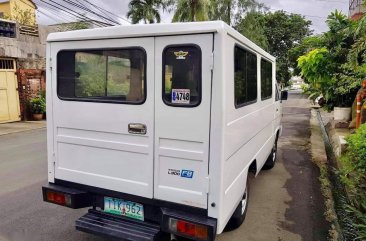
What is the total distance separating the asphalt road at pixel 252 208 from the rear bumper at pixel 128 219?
0.55 meters

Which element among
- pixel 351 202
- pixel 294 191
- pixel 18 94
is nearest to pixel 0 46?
pixel 18 94

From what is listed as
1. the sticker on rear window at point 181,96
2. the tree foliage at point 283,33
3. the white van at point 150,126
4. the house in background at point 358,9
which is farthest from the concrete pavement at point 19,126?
the tree foliage at point 283,33

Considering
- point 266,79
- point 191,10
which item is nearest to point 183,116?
point 266,79

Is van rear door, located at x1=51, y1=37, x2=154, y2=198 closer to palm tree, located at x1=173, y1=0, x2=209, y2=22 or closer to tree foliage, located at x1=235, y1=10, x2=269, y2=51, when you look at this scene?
palm tree, located at x1=173, y1=0, x2=209, y2=22

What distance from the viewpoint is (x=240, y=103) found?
3.28m

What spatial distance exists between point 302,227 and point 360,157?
1685 millimetres

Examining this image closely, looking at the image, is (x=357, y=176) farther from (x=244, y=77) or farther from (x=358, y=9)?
(x=358, y=9)

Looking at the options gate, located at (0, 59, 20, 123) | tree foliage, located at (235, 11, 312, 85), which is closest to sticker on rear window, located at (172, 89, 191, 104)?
gate, located at (0, 59, 20, 123)

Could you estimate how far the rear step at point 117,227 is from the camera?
2.96 m

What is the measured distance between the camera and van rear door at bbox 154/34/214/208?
2697 millimetres

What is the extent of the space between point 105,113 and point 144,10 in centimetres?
2550

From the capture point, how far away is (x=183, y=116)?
278cm

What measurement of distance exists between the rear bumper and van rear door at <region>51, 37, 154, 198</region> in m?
0.11

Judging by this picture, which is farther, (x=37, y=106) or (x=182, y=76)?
(x=37, y=106)
